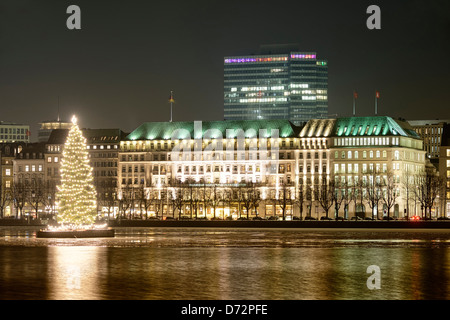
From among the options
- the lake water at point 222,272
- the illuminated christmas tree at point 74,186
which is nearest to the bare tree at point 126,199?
the illuminated christmas tree at point 74,186

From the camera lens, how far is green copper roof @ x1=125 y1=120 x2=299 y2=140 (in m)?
184

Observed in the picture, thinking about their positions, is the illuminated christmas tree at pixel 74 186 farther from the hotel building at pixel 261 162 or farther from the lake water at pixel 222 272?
the hotel building at pixel 261 162

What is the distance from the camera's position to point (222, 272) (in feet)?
139

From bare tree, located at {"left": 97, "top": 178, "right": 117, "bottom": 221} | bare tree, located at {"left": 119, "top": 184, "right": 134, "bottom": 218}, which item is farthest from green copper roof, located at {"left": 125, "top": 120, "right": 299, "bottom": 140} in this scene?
bare tree, located at {"left": 97, "top": 178, "right": 117, "bottom": 221}

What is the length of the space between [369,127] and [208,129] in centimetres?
3710

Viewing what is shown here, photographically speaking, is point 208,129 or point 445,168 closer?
point 445,168

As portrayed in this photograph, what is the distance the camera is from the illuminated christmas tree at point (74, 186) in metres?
75.2

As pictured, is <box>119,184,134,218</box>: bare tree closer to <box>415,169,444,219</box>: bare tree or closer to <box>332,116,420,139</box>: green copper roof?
<box>332,116,420,139</box>: green copper roof

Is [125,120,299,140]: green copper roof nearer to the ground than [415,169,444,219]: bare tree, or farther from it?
farther from it

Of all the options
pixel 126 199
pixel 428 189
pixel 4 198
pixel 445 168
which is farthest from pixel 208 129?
pixel 428 189

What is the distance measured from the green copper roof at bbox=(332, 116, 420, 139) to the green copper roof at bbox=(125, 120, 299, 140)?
10612 mm

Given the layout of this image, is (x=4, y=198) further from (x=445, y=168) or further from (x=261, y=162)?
(x=445, y=168)

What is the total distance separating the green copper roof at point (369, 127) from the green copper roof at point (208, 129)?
1061 cm

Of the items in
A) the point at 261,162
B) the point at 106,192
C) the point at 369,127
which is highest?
the point at 369,127
